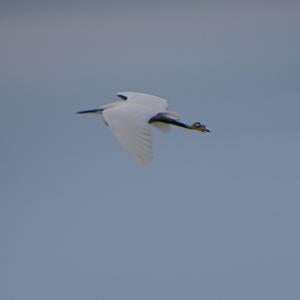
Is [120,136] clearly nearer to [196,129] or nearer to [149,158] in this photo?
[149,158]

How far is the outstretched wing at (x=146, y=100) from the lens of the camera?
12.5 ft

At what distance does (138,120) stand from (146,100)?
396 millimetres

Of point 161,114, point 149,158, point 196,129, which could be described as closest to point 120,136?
point 149,158

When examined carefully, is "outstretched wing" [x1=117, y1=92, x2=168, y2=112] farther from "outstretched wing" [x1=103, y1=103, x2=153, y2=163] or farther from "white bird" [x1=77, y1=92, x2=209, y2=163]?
"outstretched wing" [x1=103, y1=103, x2=153, y2=163]

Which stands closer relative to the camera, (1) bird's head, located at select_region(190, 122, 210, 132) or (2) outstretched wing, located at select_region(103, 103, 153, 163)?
(2) outstretched wing, located at select_region(103, 103, 153, 163)

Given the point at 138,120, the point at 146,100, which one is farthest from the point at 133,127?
the point at 146,100

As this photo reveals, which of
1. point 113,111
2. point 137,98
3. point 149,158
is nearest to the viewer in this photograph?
point 149,158

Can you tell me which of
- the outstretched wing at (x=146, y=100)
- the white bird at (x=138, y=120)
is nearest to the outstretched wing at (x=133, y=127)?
the white bird at (x=138, y=120)

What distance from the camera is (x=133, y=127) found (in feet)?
11.2

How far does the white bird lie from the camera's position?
3.29m

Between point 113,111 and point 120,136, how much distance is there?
24cm

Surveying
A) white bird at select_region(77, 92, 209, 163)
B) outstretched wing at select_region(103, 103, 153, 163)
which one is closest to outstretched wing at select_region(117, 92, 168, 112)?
white bird at select_region(77, 92, 209, 163)

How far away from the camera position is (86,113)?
398 cm

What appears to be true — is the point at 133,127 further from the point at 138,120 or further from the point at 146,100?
the point at 146,100
